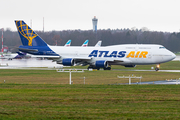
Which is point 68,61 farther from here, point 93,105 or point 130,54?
point 93,105

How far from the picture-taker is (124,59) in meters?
50.9

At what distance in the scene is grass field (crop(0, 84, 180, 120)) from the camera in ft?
45.8

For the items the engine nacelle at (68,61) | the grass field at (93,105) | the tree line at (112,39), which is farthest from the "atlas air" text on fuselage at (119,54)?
the tree line at (112,39)

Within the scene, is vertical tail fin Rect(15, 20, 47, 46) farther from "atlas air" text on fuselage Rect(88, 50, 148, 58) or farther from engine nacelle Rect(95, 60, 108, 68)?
engine nacelle Rect(95, 60, 108, 68)

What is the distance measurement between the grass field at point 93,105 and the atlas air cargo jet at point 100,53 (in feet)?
93.9

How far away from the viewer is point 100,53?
171 feet

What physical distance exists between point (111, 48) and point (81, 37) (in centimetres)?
9193

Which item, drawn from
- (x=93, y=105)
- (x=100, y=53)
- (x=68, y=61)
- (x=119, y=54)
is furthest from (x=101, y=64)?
(x=93, y=105)

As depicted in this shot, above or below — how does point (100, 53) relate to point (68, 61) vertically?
above

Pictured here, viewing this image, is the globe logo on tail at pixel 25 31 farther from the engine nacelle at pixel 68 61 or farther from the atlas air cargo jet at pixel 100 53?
the engine nacelle at pixel 68 61

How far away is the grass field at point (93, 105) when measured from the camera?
45.8 ft

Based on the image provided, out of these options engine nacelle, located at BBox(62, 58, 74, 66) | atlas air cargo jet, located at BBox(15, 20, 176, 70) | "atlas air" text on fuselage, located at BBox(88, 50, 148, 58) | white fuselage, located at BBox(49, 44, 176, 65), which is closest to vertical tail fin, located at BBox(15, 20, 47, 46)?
atlas air cargo jet, located at BBox(15, 20, 176, 70)

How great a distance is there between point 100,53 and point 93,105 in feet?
117

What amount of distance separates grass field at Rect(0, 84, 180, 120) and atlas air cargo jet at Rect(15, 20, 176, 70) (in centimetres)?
2861
